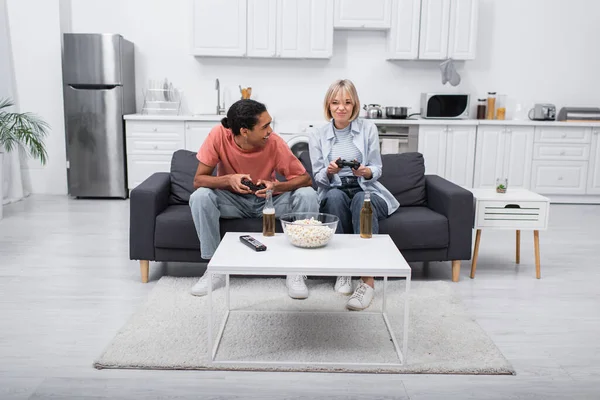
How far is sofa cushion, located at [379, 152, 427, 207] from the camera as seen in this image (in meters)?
3.41

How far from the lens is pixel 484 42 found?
226 inches

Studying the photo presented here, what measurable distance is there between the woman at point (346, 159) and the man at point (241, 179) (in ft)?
0.45

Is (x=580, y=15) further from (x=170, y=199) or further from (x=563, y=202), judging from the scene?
(x=170, y=199)

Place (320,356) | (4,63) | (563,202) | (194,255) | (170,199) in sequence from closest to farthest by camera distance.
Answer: (320,356)
(194,255)
(170,199)
(4,63)
(563,202)

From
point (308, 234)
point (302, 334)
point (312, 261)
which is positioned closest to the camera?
point (312, 261)

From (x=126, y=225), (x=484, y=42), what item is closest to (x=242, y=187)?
(x=126, y=225)

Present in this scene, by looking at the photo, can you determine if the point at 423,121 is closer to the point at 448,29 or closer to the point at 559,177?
the point at 448,29

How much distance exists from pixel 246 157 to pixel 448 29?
3.20m

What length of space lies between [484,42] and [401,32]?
3.03ft

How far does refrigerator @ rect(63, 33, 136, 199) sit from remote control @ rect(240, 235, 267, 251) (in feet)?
10.9

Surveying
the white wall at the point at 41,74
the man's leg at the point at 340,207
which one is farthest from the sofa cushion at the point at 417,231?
the white wall at the point at 41,74

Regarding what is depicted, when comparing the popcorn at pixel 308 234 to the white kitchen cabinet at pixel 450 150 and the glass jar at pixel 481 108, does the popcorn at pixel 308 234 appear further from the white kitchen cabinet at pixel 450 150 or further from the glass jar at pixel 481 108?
the glass jar at pixel 481 108

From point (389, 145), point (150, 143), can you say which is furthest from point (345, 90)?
point (150, 143)

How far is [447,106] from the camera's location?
17.9ft
